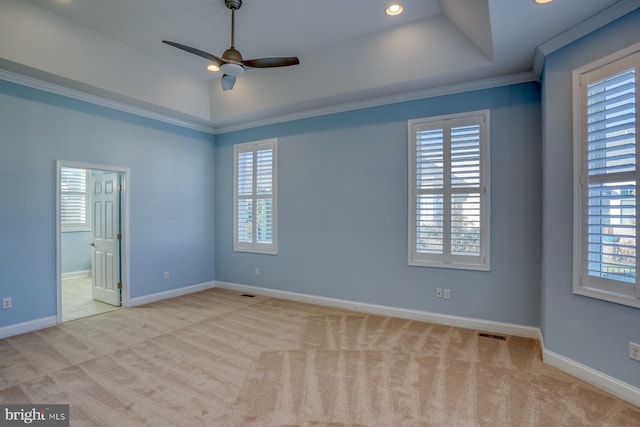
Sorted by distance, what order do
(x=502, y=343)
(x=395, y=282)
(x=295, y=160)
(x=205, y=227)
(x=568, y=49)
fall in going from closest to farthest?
(x=568, y=49) → (x=502, y=343) → (x=395, y=282) → (x=295, y=160) → (x=205, y=227)


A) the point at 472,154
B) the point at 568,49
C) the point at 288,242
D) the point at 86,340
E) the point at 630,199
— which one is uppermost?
the point at 568,49

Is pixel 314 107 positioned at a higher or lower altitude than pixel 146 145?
higher

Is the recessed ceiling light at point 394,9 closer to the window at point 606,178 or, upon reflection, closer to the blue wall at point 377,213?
the blue wall at point 377,213

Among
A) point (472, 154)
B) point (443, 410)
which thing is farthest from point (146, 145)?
point (443, 410)

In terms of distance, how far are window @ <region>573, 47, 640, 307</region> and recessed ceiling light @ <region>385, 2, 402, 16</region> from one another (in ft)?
5.81

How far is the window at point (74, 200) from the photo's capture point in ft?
23.0

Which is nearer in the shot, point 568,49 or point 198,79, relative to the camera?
point 568,49

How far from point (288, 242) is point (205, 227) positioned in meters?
1.77

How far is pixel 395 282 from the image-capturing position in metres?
4.32

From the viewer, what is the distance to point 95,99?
14.3ft

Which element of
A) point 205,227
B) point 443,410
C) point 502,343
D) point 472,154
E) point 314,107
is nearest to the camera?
point 443,410

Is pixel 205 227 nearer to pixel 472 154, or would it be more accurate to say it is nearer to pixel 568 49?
pixel 472 154

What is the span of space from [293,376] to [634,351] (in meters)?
2.61

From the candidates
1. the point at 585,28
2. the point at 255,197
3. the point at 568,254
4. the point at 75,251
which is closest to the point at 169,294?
the point at 255,197
